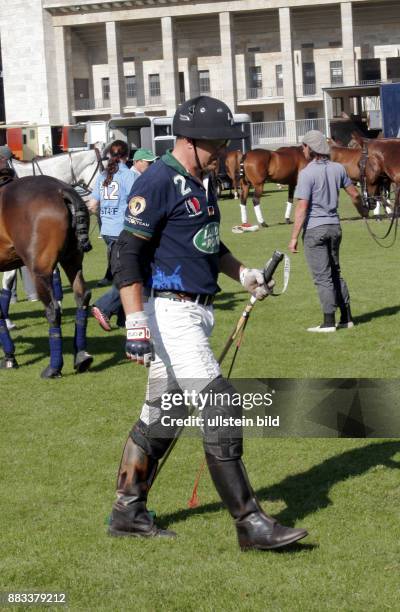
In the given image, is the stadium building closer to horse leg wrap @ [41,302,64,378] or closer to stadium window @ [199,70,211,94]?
stadium window @ [199,70,211,94]

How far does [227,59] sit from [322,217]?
7797cm

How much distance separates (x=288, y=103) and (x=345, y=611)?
8231 centimetres

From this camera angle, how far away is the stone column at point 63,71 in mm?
90000

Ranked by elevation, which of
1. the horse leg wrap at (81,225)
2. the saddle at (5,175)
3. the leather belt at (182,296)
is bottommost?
the leather belt at (182,296)

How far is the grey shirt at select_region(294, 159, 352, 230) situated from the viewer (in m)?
11.1

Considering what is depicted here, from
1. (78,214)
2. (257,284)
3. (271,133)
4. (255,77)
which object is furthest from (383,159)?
(255,77)

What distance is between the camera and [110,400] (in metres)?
9.00

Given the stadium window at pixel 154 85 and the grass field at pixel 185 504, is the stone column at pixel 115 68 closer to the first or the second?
the stadium window at pixel 154 85

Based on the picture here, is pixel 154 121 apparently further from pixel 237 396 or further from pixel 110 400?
pixel 237 396

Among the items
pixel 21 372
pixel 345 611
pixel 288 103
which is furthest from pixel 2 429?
pixel 288 103

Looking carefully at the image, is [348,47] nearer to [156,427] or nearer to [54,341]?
Result: [54,341]

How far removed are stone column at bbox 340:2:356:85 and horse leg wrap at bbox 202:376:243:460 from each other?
82.7 m

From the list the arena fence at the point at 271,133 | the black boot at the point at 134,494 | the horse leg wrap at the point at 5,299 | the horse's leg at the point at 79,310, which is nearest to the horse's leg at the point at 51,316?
the horse's leg at the point at 79,310

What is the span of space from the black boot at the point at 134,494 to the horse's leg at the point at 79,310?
177 inches
